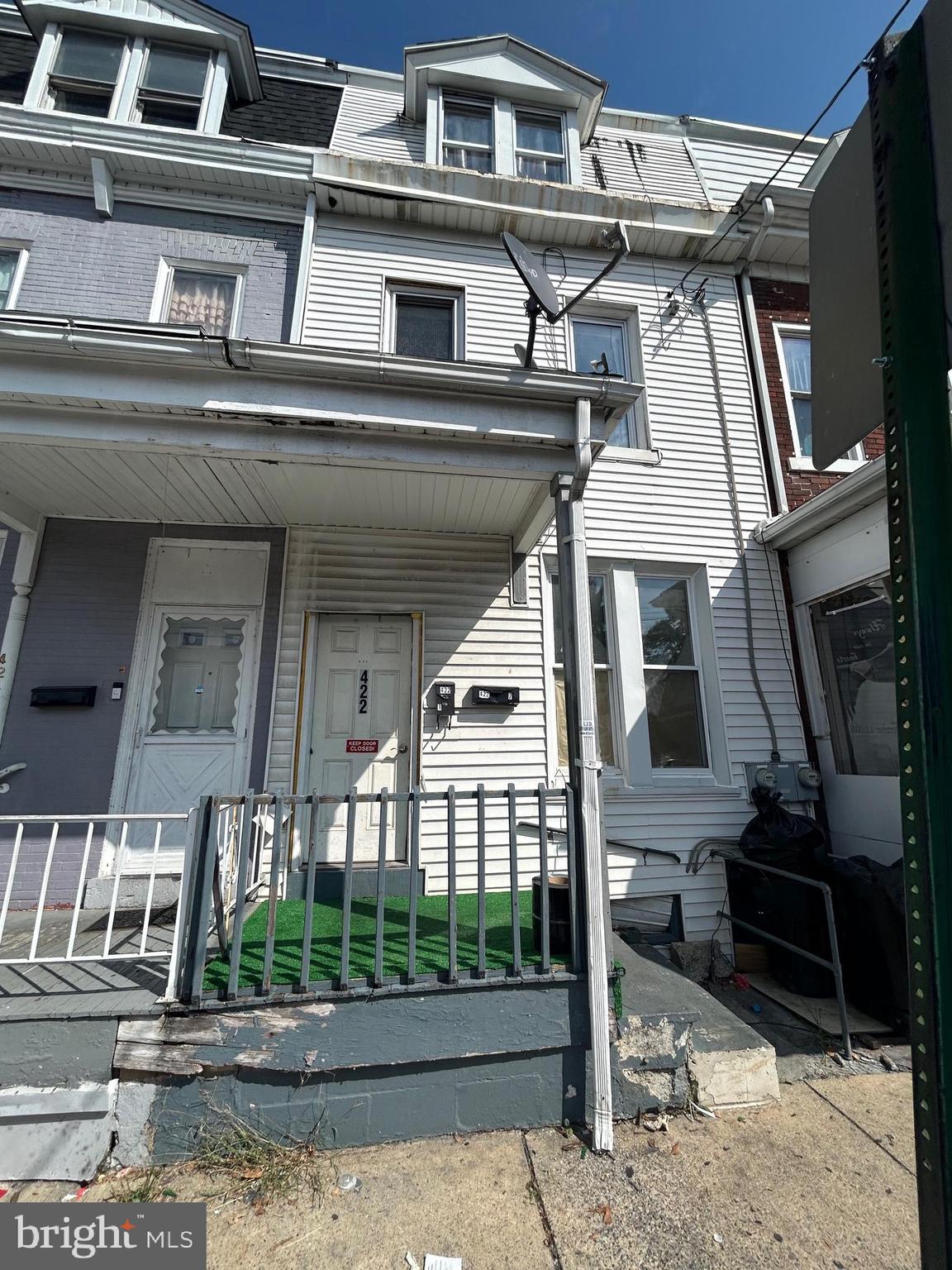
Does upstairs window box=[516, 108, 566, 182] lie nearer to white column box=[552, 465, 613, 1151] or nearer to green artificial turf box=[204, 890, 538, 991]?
white column box=[552, 465, 613, 1151]

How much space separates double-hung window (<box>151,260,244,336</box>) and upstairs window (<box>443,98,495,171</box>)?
2.85 meters

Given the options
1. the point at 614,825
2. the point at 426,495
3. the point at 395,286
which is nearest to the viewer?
the point at 426,495

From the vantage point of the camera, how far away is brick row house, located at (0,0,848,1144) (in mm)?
3023

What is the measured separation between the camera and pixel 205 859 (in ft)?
8.46

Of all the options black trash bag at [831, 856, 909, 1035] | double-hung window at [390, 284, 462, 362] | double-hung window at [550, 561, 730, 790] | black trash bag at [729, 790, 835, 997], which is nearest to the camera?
black trash bag at [831, 856, 909, 1035]

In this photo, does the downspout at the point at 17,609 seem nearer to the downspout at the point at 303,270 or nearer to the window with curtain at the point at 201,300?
the window with curtain at the point at 201,300

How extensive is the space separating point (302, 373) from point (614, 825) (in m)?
4.04

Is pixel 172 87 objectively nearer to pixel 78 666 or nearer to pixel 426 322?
pixel 426 322

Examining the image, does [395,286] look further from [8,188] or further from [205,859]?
[205,859]

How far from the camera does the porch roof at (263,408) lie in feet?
9.64

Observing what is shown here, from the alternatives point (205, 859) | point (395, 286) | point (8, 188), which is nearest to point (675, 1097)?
point (205, 859)
